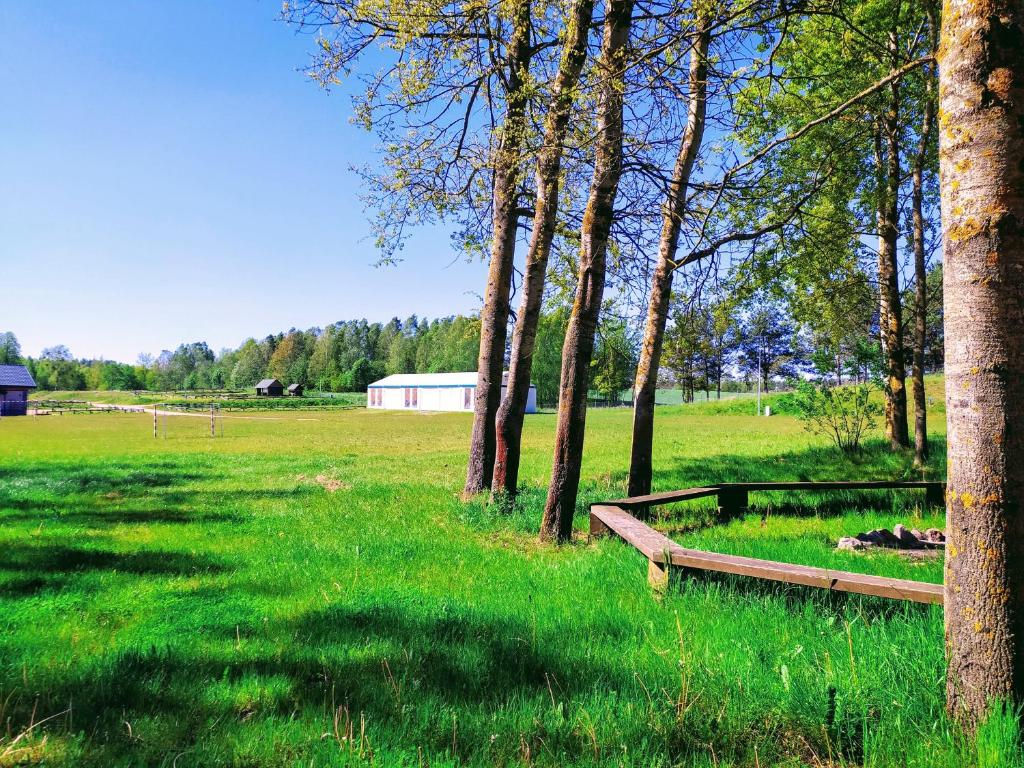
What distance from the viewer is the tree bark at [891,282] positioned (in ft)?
39.1

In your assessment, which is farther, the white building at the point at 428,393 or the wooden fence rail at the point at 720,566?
the white building at the point at 428,393

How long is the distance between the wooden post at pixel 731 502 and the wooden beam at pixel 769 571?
116 inches

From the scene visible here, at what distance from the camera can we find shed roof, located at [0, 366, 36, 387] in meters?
56.4

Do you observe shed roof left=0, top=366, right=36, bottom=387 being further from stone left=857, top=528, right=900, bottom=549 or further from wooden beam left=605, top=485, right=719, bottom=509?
stone left=857, top=528, right=900, bottom=549

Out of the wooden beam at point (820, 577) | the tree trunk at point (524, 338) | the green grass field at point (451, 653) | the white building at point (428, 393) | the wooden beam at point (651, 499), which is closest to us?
the green grass field at point (451, 653)

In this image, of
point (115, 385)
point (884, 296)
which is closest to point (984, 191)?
point (884, 296)

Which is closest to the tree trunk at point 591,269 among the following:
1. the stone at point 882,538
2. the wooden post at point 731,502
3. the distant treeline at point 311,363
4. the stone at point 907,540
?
the wooden post at point 731,502

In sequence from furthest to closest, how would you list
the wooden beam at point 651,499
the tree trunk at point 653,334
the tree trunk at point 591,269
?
the tree trunk at point 653,334 → the wooden beam at point 651,499 → the tree trunk at point 591,269

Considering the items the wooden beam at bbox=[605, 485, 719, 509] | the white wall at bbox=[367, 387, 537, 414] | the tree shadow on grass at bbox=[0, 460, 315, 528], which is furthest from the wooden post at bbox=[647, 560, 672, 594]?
the white wall at bbox=[367, 387, 537, 414]

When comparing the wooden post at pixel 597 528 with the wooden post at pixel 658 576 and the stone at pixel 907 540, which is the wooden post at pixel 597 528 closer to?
the wooden post at pixel 658 576

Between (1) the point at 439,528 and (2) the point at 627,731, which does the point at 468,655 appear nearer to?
(2) the point at 627,731

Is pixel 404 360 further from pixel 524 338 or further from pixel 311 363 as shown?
pixel 524 338

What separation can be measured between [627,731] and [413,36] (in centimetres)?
819

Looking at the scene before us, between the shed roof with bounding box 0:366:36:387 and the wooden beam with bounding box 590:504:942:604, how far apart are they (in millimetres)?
69387
